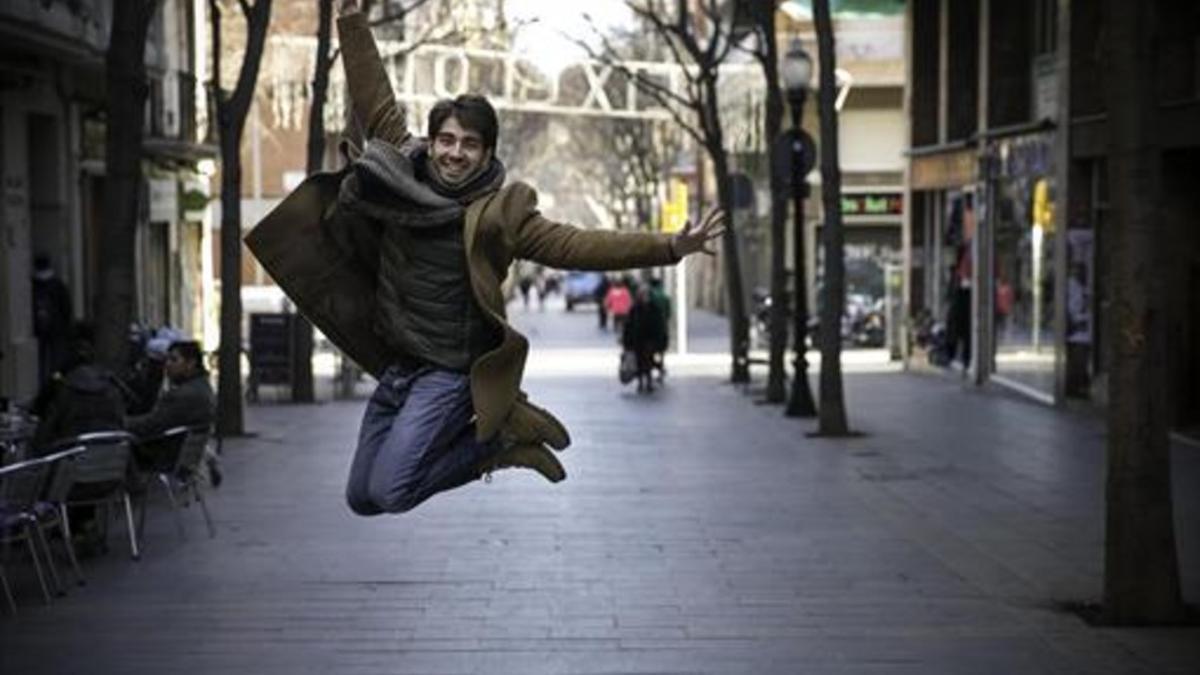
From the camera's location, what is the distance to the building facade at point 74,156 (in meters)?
23.1

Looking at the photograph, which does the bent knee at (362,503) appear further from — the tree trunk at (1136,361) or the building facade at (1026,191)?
the building facade at (1026,191)

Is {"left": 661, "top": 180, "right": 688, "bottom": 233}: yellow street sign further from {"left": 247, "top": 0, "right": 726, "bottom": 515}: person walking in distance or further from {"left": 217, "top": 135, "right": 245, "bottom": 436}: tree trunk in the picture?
{"left": 247, "top": 0, "right": 726, "bottom": 515}: person walking in distance

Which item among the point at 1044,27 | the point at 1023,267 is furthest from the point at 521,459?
the point at 1044,27

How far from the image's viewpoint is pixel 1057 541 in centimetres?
1335

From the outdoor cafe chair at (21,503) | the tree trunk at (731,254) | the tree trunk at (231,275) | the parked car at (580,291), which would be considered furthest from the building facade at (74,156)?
the parked car at (580,291)

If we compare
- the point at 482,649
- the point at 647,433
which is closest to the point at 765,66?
the point at 647,433

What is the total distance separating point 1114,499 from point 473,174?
5.06 meters

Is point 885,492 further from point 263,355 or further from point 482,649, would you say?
point 263,355

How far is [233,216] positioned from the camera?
74.8 feet

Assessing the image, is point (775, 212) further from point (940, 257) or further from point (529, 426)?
point (529, 426)

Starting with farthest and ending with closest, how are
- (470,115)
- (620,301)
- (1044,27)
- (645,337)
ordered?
(620,301) < (645,337) < (1044,27) < (470,115)

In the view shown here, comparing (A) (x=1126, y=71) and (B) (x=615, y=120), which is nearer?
(A) (x=1126, y=71)

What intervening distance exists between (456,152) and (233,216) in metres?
16.6

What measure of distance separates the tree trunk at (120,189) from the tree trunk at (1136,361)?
7921 millimetres
